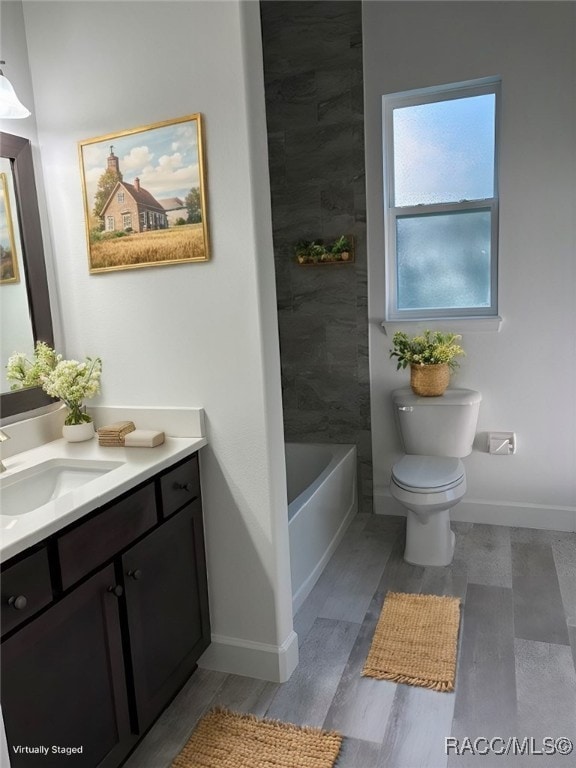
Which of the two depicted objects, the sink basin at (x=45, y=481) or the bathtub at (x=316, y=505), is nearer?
the sink basin at (x=45, y=481)

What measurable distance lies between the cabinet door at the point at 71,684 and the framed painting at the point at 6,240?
1048 millimetres

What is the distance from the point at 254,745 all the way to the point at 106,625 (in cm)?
62

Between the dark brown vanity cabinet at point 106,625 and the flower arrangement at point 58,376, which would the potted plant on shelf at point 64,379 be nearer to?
the flower arrangement at point 58,376

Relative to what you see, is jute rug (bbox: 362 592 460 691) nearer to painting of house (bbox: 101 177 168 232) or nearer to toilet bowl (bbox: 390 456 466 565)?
toilet bowl (bbox: 390 456 466 565)

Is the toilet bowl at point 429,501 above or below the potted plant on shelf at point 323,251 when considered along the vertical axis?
below

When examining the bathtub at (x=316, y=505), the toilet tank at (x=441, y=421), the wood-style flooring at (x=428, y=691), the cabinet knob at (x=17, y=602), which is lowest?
the wood-style flooring at (x=428, y=691)

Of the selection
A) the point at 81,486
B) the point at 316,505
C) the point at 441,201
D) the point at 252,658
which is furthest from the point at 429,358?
the point at 81,486

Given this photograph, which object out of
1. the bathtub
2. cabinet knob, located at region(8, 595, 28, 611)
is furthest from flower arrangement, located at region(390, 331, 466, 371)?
cabinet knob, located at region(8, 595, 28, 611)

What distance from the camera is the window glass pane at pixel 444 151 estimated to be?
2896mm

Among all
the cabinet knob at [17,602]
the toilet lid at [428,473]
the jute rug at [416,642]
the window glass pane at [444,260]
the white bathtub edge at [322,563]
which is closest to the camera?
the cabinet knob at [17,602]

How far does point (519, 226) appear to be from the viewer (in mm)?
2809

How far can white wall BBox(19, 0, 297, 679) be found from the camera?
67.3 inches

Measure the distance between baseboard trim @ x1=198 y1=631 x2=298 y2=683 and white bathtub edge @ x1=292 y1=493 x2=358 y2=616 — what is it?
334mm

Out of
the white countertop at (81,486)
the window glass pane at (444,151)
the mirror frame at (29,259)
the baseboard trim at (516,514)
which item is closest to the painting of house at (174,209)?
the mirror frame at (29,259)
